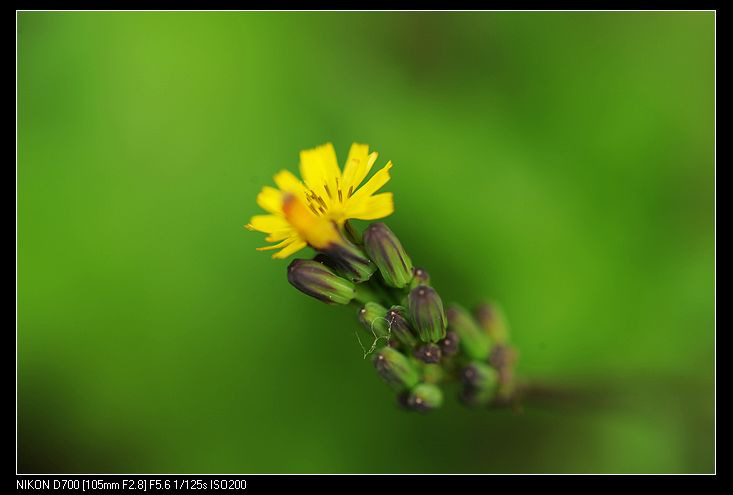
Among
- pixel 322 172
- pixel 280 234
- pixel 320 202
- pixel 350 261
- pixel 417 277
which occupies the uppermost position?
pixel 322 172

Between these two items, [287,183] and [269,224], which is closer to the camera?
[269,224]

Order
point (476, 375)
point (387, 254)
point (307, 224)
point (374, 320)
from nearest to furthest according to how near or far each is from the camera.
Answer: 1. point (307, 224)
2. point (387, 254)
3. point (374, 320)
4. point (476, 375)

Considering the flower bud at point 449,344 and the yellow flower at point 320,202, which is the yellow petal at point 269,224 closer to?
the yellow flower at point 320,202

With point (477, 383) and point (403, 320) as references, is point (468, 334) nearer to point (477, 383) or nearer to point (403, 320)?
point (477, 383)

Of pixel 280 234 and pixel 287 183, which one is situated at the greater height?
pixel 287 183

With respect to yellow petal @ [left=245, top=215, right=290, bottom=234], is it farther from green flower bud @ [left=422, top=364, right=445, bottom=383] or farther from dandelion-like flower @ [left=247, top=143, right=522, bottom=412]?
green flower bud @ [left=422, top=364, right=445, bottom=383]

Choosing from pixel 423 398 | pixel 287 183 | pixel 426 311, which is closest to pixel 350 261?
pixel 426 311

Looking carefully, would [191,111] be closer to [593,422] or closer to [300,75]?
[300,75]
